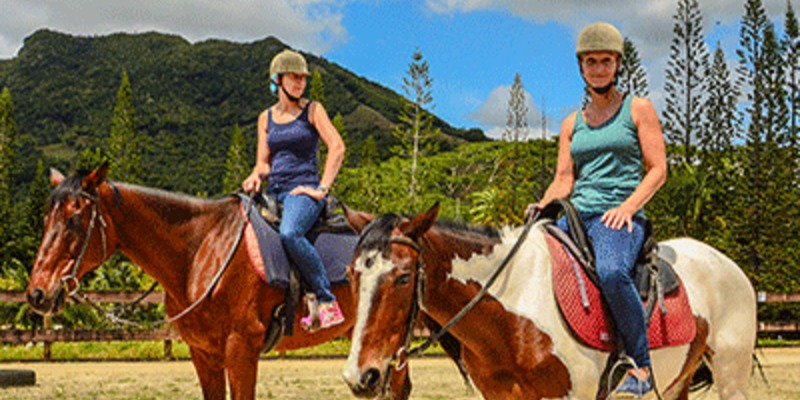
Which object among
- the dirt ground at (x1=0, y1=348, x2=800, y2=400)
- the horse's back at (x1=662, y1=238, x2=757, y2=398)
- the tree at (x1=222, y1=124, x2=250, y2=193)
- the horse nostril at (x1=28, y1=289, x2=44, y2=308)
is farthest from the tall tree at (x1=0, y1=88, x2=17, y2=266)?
the horse's back at (x1=662, y1=238, x2=757, y2=398)

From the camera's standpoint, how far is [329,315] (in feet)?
17.4

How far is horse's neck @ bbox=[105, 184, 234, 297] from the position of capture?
5.08 m

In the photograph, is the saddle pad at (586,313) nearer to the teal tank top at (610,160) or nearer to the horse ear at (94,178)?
the teal tank top at (610,160)

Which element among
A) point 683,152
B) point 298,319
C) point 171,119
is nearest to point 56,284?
point 298,319

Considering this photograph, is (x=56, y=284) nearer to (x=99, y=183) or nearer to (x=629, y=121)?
(x=99, y=183)

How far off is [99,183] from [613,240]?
3117 mm

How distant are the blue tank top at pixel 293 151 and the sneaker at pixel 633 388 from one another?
283 centimetres

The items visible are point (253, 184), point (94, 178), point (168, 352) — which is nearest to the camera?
point (94, 178)

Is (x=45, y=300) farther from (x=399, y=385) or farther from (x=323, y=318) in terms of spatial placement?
(x=399, y=385)

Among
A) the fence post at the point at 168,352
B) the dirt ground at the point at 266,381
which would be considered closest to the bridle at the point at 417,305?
the dirt ground at the point at 266,381

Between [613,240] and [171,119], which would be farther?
[171,119]

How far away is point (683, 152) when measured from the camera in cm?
3619

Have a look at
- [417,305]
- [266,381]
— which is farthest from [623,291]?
[266,381]

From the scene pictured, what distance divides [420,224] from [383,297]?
33 cm
